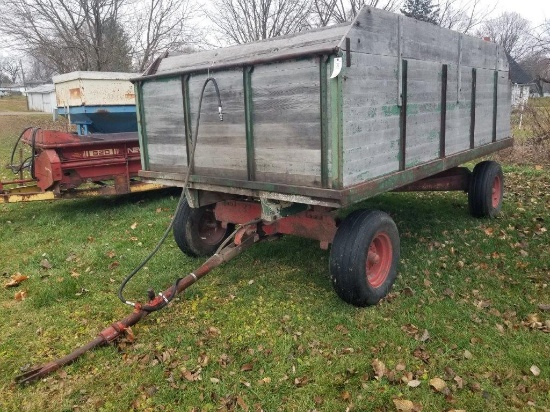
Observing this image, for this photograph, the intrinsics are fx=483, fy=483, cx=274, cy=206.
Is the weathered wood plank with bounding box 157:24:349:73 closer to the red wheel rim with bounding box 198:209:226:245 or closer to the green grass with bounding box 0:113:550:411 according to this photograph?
the red wheel rim with bounding box 198:209:226:245

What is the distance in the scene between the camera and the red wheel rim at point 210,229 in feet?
18.2

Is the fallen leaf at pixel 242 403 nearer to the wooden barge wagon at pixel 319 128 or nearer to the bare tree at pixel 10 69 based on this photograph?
the wooden barge wagon at pixel 319 128

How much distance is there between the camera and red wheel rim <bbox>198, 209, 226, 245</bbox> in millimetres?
5559

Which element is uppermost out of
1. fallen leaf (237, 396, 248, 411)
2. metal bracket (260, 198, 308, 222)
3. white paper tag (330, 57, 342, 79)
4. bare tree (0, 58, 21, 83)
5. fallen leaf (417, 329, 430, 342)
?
bare tree (0, 58, 21, 83)

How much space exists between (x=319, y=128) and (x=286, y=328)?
1.62m

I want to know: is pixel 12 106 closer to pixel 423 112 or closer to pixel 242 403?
pixel 423 112

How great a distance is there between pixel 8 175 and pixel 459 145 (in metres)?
10.4

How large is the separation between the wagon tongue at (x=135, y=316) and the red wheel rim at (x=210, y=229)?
4.17 feet

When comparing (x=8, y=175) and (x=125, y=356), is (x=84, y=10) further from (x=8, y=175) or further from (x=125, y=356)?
(x=125, y=356)

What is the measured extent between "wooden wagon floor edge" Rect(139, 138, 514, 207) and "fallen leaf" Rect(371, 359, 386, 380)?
113 cm

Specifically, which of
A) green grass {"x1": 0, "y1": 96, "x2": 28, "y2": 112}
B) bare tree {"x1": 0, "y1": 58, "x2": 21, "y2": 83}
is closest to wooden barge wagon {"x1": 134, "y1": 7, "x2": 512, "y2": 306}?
green grass {"x1": 0, "y1": 96, "x2": 28, "y2": 112}

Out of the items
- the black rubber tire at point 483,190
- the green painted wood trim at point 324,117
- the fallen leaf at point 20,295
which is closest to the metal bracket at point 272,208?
the green painted wood trim at point 324,117

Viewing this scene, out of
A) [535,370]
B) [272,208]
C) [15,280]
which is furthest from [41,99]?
[535,370]

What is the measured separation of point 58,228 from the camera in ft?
23.3
